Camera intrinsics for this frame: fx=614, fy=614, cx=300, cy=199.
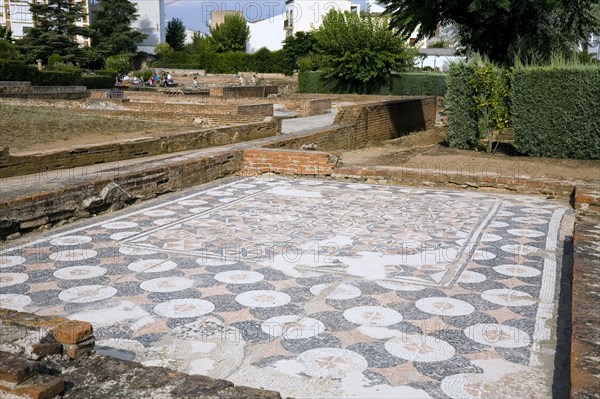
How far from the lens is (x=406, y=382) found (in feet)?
9.35

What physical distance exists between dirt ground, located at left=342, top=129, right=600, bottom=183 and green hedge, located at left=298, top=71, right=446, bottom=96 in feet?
55.9

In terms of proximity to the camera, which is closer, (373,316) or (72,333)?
(72,333)

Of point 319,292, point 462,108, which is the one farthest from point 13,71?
point 319,292

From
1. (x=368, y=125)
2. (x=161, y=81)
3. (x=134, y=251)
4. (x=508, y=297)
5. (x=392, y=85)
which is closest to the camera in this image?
(x=508, y=297)

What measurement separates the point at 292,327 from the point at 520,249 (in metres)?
2.55

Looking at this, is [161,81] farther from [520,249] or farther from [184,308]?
[184,308]

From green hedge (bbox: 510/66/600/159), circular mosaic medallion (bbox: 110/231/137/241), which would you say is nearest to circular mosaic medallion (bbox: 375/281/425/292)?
circular mosaic medallion (bbox: 110/231/137/241)

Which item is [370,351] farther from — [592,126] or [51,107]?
[51,107]

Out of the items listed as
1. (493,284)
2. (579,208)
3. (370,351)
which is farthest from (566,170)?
(370,351)

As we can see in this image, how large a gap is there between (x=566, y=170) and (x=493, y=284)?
6.75 meters

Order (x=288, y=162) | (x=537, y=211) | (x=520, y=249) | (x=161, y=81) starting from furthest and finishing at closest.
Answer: (x=161, y=81) → (x=288, y=162) → (x=537, y=211) → (x=520, y=249)

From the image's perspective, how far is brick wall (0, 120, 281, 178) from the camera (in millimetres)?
8164

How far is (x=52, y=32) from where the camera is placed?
37812 mm

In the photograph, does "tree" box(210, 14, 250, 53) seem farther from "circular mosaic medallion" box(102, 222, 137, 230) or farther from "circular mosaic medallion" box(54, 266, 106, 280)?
"circular mosaic medallion" box(54, 266, 106, 280)
